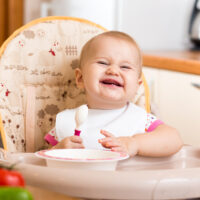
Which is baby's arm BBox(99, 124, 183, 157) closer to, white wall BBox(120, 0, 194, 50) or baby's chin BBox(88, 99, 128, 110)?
baby's chin BBox(88, 99, 128, 110)

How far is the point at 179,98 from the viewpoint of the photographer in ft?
6.46

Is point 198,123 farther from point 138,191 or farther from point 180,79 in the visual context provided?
point 138,191

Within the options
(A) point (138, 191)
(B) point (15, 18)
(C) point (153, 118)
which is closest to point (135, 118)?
(C) point (153, 118)

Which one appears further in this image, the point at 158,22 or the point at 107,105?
the point at 158,22

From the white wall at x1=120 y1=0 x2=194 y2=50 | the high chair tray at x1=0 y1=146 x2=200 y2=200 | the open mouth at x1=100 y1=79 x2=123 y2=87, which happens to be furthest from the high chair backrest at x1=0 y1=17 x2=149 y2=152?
the white wall at x1=120 y1=0 x2=194 y2=50

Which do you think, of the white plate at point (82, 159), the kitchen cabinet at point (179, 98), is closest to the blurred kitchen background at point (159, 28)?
the kitchen cabinet at point (179, 98)

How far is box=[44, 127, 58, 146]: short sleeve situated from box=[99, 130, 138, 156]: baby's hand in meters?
0.24

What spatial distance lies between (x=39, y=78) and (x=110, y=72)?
0.85 ft

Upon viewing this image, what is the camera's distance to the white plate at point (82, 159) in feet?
2.75

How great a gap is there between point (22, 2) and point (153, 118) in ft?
4.80

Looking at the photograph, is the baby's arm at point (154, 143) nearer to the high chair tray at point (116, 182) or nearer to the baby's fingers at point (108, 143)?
the baby's fingers at point (108, 143)

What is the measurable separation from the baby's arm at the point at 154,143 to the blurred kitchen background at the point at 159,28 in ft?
2.48

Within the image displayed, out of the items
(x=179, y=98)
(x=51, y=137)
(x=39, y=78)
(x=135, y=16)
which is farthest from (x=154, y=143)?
(x=135, y=16)

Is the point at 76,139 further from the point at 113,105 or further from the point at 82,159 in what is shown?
the point at 113,105
